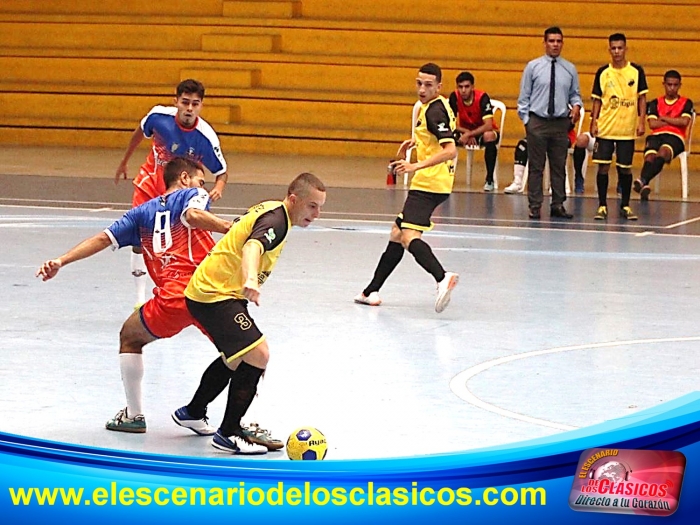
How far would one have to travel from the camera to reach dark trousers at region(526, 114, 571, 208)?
1547 cm

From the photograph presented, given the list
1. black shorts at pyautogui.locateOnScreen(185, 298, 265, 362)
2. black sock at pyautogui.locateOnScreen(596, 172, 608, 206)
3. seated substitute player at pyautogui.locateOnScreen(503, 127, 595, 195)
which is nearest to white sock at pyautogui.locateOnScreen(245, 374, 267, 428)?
black shorts at pyautogui.locateOnScreen(185, 298, 265, 362)

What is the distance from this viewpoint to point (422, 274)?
1156 cm

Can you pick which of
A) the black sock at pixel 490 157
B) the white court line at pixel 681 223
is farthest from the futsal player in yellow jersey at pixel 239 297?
the black sock at pixel 490 157

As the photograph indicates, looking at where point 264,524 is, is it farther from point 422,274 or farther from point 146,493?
point 422,274

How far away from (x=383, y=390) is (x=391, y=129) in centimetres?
1612

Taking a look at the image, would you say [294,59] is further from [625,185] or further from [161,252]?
[161,252]

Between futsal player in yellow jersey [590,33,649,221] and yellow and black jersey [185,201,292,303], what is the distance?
33.1 ft

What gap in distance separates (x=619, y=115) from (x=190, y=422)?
34.9 feet

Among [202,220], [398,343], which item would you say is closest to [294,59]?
[398,343]

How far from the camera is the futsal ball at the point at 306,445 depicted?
5469 mm

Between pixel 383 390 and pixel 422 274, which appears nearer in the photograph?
pixel 383 390

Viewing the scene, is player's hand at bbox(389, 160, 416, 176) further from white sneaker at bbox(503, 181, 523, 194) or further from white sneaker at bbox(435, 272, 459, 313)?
white sneaker at bbox(503, 181, 523, 194)

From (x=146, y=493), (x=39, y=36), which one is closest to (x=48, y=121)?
(x=39, y=36)

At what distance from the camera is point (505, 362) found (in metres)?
7.84
